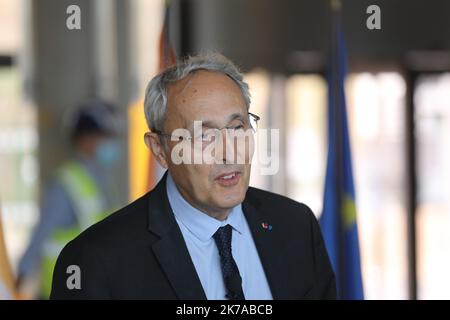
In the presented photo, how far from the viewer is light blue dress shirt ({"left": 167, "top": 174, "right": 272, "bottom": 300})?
100 cm

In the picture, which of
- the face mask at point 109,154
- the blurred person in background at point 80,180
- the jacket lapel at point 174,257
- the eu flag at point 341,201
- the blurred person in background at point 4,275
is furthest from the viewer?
Answer: the face mask at point 109,154

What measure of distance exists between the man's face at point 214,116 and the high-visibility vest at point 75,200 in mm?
1217

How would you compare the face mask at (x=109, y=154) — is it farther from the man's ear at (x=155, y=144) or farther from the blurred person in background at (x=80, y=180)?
the man's ear at (x=155, y=144)

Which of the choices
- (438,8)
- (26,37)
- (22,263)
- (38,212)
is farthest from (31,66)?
(438,8)

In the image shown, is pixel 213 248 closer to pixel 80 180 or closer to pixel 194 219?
pixel 194 219

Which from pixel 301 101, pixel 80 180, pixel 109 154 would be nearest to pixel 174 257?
pixel 80 180

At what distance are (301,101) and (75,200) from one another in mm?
1063

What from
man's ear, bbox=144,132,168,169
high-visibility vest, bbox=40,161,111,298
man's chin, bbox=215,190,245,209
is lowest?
high-visibility vest, bbox=40,161,111,298

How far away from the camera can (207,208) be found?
100cm

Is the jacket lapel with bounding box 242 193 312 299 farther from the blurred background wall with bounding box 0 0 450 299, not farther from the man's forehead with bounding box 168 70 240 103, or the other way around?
the blurred background wall with bounding box 0 0 450 299

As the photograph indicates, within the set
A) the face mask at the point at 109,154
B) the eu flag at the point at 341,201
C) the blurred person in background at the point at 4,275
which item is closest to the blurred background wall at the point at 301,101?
the face mask at the point at 109,154

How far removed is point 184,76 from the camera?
0.99 metres

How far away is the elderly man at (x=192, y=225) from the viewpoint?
0.97m

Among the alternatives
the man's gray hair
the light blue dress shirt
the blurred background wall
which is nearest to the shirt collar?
the light blue dress shirt
